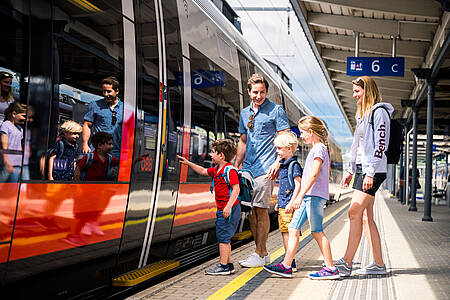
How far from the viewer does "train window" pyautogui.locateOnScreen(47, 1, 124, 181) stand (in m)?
3.46

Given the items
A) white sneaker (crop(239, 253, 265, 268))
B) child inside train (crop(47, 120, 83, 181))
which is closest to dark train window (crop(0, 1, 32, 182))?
child inside train (crop(47, 120, 83, 181))

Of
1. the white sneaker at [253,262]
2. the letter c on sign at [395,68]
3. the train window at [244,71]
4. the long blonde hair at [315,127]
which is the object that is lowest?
the white sneaker at [253,262]

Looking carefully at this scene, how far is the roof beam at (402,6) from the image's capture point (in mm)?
12777

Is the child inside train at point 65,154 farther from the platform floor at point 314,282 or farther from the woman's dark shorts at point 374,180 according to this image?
the woman's dark shorts at point 374,180

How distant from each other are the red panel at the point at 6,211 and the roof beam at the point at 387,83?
18986 millimetres

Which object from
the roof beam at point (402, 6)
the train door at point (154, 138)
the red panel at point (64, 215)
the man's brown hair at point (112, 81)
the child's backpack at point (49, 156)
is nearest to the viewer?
the red panel at point (64, 215)

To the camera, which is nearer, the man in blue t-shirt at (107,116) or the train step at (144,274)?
the man in blue t-shirt at (107,116)

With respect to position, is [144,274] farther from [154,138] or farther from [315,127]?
[315,127]

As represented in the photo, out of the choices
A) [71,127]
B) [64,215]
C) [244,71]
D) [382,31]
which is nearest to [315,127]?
[71,127]

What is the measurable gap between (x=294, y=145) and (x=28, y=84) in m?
3.11

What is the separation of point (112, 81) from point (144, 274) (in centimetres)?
164

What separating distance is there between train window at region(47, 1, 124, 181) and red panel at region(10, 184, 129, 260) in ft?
0.31

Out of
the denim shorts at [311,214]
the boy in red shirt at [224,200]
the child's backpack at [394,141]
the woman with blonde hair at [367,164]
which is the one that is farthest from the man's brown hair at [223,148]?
the child's backpack at [394,141]

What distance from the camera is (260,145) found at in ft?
19.5
